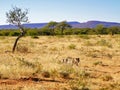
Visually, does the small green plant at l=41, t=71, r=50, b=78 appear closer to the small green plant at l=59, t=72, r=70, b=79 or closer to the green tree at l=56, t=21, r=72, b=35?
the small green plant at l=59, t=72, r=70, b=79

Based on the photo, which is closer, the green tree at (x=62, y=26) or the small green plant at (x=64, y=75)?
the small green plant at (x=64, y=75)

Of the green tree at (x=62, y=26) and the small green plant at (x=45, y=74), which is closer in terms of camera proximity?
the small green plant at (x=45, y=74)

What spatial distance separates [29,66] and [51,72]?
3.94ft

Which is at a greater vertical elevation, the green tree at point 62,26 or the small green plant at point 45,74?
the small green plant at point 45,74

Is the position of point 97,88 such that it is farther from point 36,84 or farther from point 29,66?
point 29,66

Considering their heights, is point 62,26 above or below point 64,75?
below

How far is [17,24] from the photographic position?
25.7m

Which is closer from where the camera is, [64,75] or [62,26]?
[64,75]

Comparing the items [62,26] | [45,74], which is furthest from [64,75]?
[62,26]

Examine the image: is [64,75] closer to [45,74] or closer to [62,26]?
[45,74]

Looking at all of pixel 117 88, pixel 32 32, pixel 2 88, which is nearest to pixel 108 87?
pixel 117 88

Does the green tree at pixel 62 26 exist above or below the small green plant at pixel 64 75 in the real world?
below

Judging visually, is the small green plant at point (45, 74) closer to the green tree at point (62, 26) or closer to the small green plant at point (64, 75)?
the small green plant at point (64, 75)

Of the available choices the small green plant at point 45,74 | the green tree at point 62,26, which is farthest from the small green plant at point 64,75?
the green tree at point 62,26
